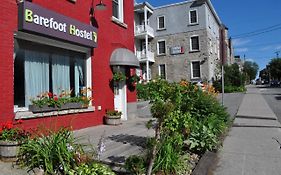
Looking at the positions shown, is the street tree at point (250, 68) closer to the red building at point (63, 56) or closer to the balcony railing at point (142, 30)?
the balcony railing at point (142, 30)

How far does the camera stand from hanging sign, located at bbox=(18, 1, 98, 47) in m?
7.62

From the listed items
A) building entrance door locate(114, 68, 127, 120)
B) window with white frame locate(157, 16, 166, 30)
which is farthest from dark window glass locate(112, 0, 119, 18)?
window with white frame locate(157, 16, 166, 30)

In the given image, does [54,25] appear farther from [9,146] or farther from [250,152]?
[250,152]

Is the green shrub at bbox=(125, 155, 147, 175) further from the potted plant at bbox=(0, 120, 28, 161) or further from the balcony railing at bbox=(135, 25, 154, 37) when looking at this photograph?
the balcony railing at bbox=(135, 25, 154, 37)

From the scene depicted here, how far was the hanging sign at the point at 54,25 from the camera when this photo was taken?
7621 millimetres

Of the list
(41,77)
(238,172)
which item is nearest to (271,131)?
(238,172)

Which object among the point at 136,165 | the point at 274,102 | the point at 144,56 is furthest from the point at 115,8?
the point at 144,56

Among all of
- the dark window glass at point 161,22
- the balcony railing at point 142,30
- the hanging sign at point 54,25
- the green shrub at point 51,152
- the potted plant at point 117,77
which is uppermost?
the dark window glass at point 161,22

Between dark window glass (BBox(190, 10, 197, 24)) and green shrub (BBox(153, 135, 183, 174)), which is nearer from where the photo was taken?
green shrub (BBox(153, 135, 183, 174))

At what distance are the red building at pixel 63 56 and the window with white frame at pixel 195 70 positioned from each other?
75.6 ft

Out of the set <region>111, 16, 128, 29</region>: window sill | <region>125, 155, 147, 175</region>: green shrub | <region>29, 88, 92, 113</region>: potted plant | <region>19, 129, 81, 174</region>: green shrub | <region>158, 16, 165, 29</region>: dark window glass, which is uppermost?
<region>158, 16, 165, 29</region>: dark window glass

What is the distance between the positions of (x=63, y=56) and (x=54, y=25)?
4.72ft

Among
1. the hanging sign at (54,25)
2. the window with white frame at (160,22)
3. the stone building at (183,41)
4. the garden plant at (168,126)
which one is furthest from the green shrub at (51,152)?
the window with white frame at (160,22)

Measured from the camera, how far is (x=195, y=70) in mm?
35906
